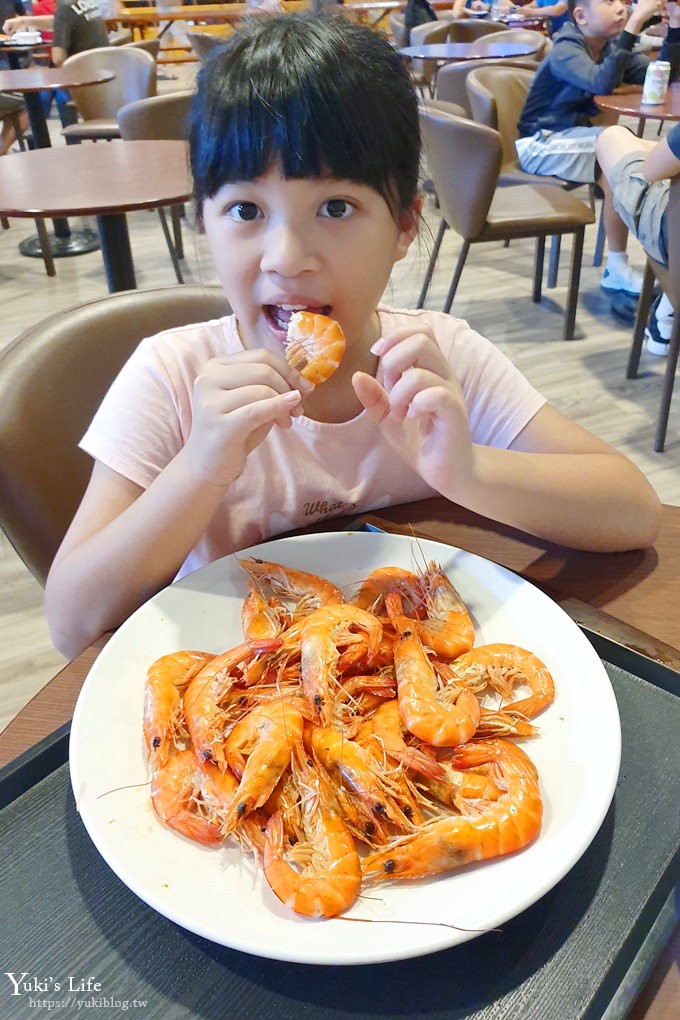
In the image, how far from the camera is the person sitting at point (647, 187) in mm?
2812

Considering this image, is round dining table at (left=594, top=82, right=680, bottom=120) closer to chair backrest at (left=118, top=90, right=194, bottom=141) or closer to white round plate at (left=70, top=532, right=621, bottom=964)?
chair backrest at (left=118, top=90, right=194, bottom=141)

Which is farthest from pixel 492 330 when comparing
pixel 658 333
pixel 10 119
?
pixel 10 119

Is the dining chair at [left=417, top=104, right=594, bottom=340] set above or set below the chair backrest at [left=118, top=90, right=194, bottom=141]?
below

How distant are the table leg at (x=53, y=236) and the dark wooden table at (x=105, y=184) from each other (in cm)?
212

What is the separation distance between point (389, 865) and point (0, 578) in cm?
228

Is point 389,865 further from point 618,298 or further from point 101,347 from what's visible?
point 618,298

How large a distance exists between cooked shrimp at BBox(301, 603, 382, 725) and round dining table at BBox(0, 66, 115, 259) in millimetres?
4593

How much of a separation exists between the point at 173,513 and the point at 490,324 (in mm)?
3566

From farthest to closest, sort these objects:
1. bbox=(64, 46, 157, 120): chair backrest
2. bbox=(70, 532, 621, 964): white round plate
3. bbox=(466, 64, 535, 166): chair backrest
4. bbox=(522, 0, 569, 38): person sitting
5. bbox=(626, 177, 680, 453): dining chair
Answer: bbox=(522, 0, 569, 38): person sitting < bbox=(64, 46, 157, 120): chair backrest < bbox=(466, 64, 535, 166): chair backrest < bbox=(626, 177, 680, 453): dining chair < bbox=(70, 532, 621, 964): white round plate

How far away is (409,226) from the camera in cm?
117

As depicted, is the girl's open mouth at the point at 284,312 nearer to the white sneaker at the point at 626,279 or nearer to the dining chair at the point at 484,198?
the dining chair at the point at 484,198

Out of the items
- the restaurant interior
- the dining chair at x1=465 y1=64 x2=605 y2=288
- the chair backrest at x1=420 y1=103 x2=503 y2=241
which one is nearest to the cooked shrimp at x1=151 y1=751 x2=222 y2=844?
the restaurant interior

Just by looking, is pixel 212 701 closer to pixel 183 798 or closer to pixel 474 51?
pixel 183 798

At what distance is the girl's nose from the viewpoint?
→ 3.07 ft
